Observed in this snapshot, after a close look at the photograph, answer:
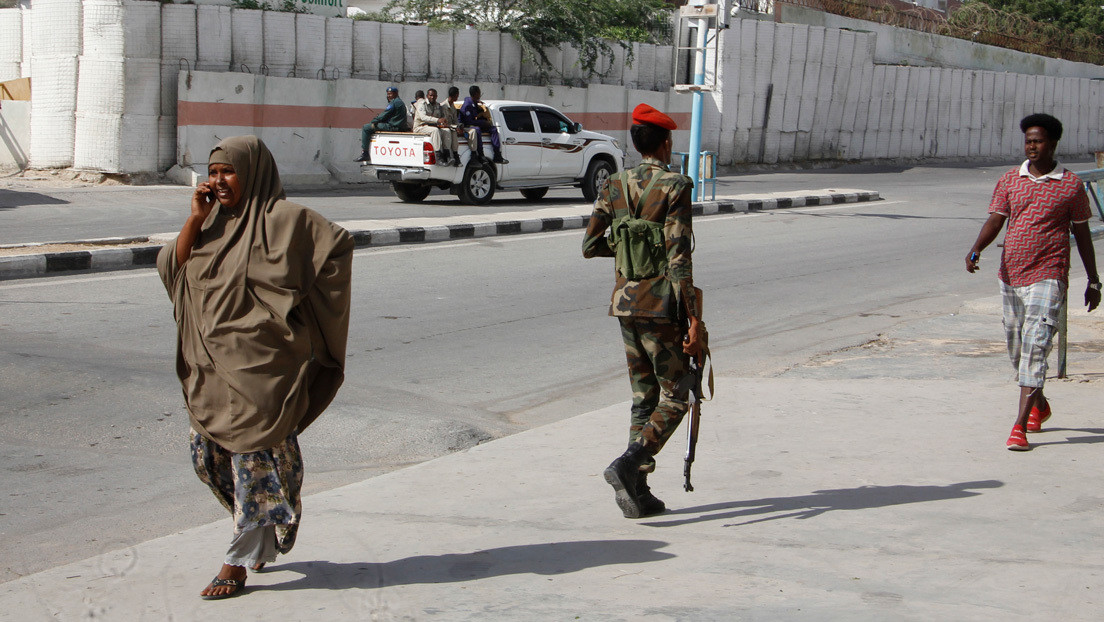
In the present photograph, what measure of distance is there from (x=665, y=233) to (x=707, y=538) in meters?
1.17

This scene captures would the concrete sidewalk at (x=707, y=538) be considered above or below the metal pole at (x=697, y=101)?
below

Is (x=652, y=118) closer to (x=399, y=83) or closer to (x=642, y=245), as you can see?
(x=642, y=245)

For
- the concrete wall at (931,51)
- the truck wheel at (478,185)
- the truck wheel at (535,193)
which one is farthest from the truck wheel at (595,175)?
the concrete wall at (931,51)

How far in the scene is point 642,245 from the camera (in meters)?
4.43

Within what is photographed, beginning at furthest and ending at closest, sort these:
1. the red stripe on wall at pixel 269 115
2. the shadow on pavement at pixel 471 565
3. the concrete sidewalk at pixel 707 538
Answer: the red stripe on wall at pixel 269 115 → the shadow on pavement at pixel 471 565 → the concrete sidewalk at pixel 707 538

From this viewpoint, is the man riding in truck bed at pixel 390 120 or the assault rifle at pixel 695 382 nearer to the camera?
the assault rifle at pixel 695 382

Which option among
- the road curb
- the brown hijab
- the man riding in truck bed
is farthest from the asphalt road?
the man riding in truck bed

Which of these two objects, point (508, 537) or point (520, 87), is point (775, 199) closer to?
point (520, 87)

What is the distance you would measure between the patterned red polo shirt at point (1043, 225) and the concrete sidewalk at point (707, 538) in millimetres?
880

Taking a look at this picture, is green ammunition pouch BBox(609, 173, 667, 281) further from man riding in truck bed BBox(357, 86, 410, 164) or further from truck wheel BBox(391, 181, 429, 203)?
man riding in truck bed BBox(357, 86, 410, 164)

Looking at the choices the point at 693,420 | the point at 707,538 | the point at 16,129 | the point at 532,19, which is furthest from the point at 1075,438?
the point at 532,19

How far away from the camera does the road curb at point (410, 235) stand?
35.0ft

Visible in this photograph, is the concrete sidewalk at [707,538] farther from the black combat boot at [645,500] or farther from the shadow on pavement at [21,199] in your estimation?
the shadow on pavement at [21,199]

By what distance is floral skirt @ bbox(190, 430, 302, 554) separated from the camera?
3665mm
